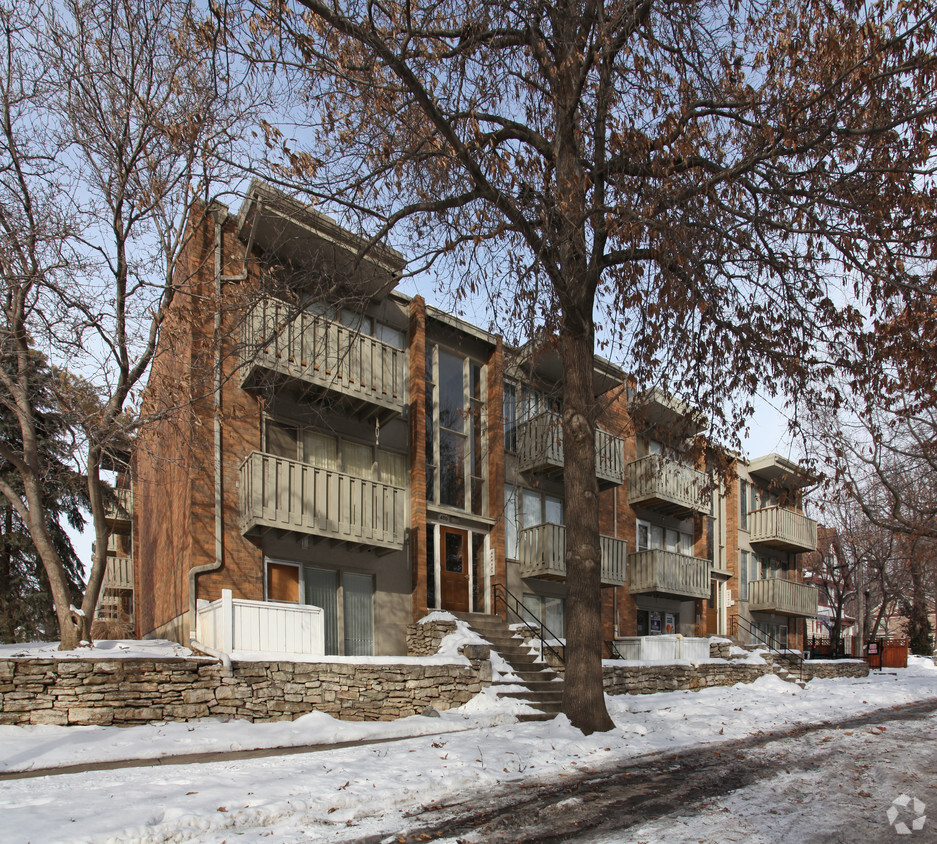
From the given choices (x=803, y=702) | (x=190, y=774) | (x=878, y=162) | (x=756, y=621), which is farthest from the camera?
(x=756, y=621)

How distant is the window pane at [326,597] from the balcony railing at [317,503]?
1219 millimetres

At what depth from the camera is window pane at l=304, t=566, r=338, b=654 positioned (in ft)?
46.9

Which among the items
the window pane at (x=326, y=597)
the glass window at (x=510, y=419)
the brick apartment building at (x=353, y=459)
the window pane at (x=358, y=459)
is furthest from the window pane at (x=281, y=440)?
the glass window at (x=510, y=419)

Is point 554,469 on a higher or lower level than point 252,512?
higher

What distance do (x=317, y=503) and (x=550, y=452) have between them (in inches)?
305

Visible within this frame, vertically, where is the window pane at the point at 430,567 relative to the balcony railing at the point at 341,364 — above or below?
below

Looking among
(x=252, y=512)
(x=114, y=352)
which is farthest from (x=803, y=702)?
(x=114, y=352)

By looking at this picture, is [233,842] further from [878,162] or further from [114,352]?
[878,162]

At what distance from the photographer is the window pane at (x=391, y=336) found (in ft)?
55.9

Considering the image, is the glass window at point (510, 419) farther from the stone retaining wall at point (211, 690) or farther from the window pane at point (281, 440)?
the stone retaining wall at point (211, 690)

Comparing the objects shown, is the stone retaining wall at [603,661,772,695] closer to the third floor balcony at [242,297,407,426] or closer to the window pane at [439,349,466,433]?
the window pane at [439,349,466,433]

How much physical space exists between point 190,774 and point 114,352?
24.2 ft

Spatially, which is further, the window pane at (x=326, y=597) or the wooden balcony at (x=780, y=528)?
the wooden balcony at (x=780, y=528)

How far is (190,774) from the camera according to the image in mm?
7164
